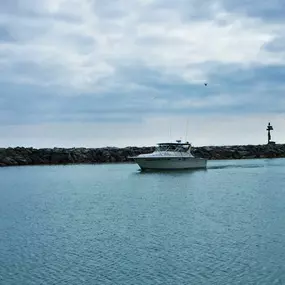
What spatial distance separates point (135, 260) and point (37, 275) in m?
3.95

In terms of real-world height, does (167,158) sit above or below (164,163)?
above

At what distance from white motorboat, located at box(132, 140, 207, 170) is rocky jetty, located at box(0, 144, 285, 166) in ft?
128

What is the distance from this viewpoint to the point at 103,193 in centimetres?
5359

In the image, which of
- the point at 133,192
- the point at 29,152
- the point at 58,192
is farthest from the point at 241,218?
the point at 29,152

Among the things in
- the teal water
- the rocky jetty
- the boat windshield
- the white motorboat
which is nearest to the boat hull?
the white motorboat

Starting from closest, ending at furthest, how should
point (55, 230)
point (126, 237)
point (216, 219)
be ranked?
point (126, 237) → point (55, 230) → point (216, 219)

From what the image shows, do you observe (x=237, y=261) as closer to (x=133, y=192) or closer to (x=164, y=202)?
(x=164, y=202)

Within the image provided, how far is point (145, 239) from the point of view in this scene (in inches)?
1062

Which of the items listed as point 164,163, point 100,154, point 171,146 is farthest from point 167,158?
point 100,154

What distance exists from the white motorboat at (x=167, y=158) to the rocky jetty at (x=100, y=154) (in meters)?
39.0

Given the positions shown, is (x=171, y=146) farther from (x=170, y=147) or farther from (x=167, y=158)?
(x=167, y=158)

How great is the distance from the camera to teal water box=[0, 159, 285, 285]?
67.2 feet

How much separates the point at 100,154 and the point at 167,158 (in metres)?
46.8

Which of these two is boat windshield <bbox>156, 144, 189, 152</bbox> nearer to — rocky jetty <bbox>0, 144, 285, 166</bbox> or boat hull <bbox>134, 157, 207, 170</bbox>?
boat hull <bbox>134, 157, 207, 170</bbox>
